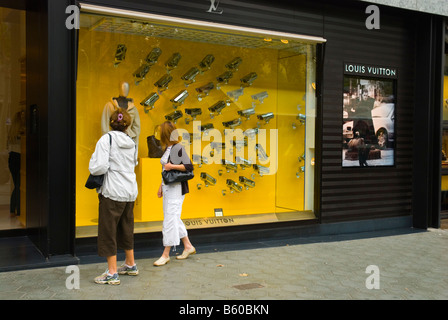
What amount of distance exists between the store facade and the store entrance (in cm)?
95

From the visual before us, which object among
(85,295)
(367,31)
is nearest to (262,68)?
(367,31)

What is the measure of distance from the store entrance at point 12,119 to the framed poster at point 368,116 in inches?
213

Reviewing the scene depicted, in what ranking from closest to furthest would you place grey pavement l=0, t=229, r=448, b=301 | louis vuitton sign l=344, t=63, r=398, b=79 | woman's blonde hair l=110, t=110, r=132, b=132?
grey pavement l=0, t=229, r=448, b=301 < woman's blonde hair l=110, t=110, r=132, b=132 < louis vuitton sign l=344, t=63, r=398, b=79

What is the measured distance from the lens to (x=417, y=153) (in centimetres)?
1017

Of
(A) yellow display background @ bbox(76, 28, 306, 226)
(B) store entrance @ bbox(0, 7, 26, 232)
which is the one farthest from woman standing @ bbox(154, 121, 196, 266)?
(B) store entrance @ bbox(0, 7, 26, 232)

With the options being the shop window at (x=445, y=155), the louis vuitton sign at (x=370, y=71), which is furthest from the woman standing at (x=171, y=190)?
the shop window at (x=445, y=155)

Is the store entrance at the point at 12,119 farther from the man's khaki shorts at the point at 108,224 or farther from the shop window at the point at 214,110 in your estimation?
the man's khaki shorts at the point at 108,224

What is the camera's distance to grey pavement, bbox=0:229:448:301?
541 cm

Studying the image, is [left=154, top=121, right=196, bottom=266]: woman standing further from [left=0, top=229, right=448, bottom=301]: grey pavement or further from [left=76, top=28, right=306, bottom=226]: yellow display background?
[left=76, top=28, right=306, bottom=226]: yellow display background

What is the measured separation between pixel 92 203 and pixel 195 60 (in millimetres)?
2936

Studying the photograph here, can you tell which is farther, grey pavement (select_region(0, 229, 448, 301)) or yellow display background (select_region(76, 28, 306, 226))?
yellow display background (select_region(76, 28, 306, 226))

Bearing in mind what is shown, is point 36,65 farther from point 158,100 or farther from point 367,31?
point 367,31

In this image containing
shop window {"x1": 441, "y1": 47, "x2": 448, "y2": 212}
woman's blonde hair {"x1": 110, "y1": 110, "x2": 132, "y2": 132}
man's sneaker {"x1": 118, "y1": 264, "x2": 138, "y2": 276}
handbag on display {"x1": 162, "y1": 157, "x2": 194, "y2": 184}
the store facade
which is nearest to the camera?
woman's blonde hair {"x1": 110, "y1": 110, "x2": 132, "y2": 132}
